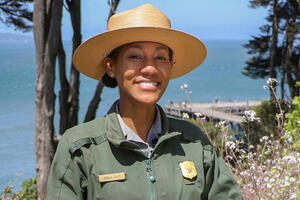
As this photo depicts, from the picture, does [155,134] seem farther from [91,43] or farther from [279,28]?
[279,28]

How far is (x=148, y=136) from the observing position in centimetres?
200

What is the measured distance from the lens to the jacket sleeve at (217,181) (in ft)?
6.46

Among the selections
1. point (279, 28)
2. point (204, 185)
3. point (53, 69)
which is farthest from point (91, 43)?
point (279, 28)

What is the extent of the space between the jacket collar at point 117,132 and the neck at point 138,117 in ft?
0.19

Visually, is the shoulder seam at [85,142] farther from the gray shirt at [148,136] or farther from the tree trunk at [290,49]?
the tree trunk at [290,49]

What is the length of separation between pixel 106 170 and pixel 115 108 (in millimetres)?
350

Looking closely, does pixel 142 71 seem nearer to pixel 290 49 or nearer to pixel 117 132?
pixel 117 132

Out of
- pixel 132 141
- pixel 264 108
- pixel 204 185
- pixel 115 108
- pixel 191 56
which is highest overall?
pixel 191 56

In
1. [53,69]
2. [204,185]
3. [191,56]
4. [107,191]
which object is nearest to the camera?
[107,191]

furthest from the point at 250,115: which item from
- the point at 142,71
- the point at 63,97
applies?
the point at 63,97

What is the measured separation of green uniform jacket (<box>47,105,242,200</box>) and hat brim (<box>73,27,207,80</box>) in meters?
0.32

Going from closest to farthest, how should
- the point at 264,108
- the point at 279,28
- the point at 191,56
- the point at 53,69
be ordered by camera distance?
the point at 191,56, the point at 53,69, the point at 264,108, the point at 279,28

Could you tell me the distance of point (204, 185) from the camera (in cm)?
194

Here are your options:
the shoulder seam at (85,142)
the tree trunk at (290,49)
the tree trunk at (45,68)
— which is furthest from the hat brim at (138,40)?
the tree trunk at (290,49)
